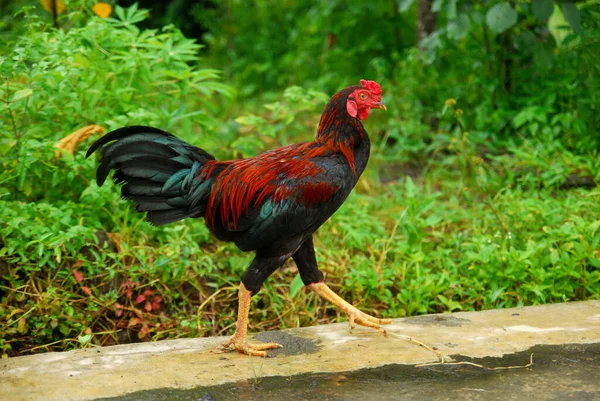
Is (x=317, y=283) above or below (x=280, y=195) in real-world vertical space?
below

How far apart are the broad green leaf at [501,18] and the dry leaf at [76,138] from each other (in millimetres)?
3044

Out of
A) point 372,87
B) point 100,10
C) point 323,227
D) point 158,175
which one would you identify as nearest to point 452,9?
point 323,227

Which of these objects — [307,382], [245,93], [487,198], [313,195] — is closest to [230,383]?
[307,382]

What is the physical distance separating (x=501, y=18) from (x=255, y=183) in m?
2.99

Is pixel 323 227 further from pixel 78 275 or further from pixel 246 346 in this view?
pixel 246 346

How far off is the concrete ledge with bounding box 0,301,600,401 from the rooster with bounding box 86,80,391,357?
20 centimetres

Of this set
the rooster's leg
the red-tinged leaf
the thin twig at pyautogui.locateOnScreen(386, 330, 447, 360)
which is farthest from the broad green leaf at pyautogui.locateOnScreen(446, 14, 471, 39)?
the red-tinged leaf

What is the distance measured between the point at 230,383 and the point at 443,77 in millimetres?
4823

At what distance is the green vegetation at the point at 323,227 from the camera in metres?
4.61

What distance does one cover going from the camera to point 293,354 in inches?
147

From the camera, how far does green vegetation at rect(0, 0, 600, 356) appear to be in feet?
15.1

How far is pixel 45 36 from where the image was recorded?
4.80 metres

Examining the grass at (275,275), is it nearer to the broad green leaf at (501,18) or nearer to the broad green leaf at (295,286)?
the broad green leaf at (295,286)

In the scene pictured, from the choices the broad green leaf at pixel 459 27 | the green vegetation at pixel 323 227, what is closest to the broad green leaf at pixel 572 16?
the green vegetation at pixel 323 227
